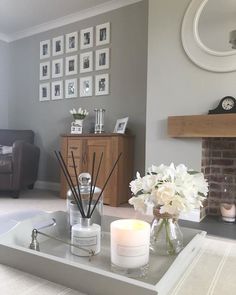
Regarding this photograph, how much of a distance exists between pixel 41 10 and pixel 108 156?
7.40 ft

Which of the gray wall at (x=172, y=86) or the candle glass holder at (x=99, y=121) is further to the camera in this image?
the candle glass holder at (x=99, y=121)

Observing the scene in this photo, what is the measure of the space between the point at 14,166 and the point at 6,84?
1.96 metres

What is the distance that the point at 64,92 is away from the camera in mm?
3984

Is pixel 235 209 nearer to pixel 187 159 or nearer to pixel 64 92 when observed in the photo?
pixel 187 159

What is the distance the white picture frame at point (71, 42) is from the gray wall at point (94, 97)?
0.28 ft

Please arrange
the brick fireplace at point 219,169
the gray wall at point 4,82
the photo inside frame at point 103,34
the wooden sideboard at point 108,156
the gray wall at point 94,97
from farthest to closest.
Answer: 1. the gray wall at point 4,82
2. the photo inside frame at point 103,34
3. the gray wall at point 94,97
4. the wooden sideboard at point 108,156
5. the brick fireplace at point 219,169

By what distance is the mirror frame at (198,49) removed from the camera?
238 cm

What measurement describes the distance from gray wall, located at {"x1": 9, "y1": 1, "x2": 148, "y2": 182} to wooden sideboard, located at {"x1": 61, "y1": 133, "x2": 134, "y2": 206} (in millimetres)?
228

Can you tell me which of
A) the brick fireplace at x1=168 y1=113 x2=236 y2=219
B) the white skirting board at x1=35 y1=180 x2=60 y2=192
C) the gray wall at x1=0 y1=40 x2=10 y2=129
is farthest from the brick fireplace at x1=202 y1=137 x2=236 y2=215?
the gray wall at x1=0 y1=40 x2=10 y2=129

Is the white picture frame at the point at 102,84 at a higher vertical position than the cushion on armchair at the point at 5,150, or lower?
higher

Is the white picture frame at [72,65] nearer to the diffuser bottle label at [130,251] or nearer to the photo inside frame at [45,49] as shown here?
the photo inside frame at [45,49]

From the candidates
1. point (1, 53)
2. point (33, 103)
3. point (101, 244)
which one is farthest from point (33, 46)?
point (101, 244)

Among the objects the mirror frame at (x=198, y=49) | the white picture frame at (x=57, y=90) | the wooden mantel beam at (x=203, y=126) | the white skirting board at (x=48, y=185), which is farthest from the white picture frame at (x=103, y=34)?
the white skirting board at (x=48, y=185)

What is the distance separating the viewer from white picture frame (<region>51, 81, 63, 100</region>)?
4.00 m
